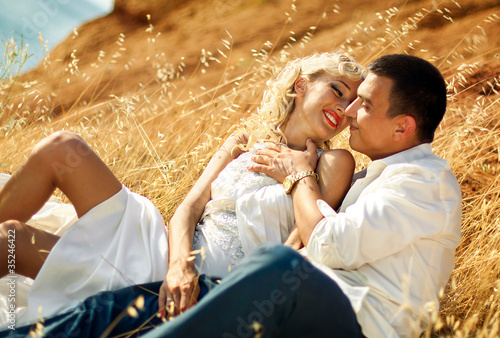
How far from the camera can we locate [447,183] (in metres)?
1.82

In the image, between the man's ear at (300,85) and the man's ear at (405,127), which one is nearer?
the man's ear at (405,127)

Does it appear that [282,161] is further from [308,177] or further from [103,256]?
[103,256]

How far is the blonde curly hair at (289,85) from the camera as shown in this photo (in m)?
2.52

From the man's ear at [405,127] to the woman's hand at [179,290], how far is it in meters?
1.04

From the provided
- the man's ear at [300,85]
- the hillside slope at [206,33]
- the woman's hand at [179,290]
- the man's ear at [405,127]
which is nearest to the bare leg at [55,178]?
the woman's hand at [179,290]

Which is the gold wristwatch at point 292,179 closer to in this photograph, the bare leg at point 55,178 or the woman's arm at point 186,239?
the woman's arm at point 186,239

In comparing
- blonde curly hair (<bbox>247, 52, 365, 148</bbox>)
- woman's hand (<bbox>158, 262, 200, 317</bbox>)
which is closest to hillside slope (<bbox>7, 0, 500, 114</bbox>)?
blonde curly hair (<bbox>247, 52, 365, 148</bbox>)

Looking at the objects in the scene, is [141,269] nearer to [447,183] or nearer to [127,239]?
[127,239]

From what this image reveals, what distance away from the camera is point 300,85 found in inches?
105

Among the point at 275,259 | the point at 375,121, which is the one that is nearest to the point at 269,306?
the point at 275,259

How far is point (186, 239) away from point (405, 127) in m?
1.08

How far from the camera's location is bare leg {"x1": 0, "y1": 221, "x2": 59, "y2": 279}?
200 centimetres

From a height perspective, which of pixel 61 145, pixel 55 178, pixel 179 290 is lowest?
pixel 179 290

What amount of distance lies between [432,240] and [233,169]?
1018 mm
